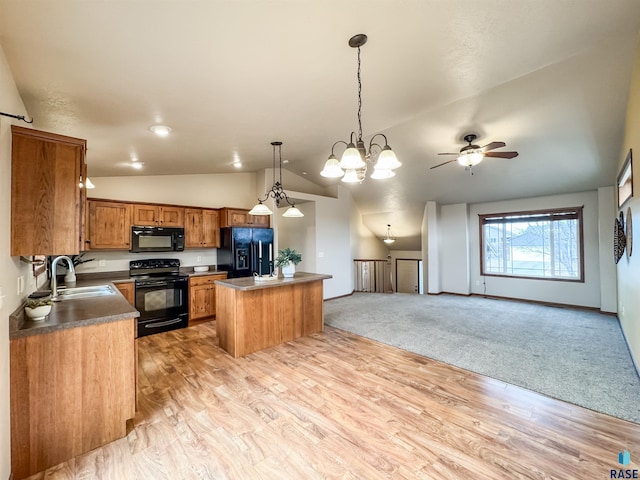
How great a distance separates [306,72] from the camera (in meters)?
2.26

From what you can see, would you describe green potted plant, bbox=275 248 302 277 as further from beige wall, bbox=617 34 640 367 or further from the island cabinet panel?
beige wall, bbox=617 34 640 367

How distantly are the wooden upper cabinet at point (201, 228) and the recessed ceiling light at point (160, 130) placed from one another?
88.5 inches

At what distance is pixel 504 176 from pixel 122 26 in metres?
6.37

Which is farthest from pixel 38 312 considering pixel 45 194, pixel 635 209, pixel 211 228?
pixel 635 209

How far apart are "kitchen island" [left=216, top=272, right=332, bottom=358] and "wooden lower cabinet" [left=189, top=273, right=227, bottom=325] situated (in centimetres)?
117

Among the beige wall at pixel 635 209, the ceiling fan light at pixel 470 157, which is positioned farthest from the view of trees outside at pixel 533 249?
the ceiling fan light at pixel 470 157

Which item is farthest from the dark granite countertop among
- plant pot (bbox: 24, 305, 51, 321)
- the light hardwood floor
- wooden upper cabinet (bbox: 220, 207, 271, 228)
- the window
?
the window

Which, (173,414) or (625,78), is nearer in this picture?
(173,414)

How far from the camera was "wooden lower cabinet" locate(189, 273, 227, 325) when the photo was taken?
4.95 metres

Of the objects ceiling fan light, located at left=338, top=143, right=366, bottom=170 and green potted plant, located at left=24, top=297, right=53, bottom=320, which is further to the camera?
ceiling fan light, located at left=338, top=143, right=366, bottom=170

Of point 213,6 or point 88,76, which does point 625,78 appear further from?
point 88,76

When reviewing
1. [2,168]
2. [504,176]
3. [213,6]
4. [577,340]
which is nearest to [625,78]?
[504,176]

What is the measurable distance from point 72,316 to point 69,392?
508mm

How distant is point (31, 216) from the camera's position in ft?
6.18
